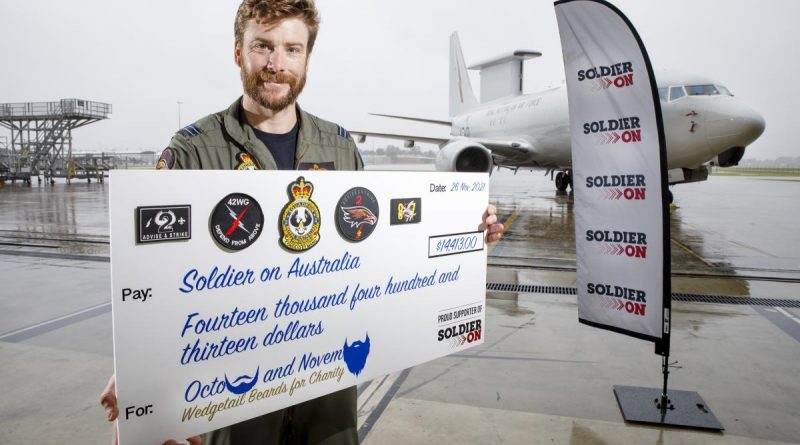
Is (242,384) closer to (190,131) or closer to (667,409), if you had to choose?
(190,131)

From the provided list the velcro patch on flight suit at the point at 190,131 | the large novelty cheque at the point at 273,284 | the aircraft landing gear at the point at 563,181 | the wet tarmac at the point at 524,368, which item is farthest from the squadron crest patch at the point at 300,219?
the aircraft landing gear at the point at 563,181

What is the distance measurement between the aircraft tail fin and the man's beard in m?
22.8

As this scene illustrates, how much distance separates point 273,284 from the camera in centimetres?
155

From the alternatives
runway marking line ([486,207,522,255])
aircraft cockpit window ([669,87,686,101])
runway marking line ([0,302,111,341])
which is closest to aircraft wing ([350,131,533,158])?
runway marking line ([486,207,522,255])

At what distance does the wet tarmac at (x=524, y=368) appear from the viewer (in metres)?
2.72

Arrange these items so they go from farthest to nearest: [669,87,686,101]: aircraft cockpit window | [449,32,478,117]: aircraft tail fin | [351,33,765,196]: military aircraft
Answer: [449,32,478,117]: aircraft tail fin, [669,87,686,101]: aircraft cockpit window, [351,33,765,196]: military aircraft

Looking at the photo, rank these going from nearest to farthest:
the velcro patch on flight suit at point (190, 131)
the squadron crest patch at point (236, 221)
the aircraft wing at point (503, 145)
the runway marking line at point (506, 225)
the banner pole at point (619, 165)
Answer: the squadron crest patch at point (236, 221) → the velcro patch on flight suit at point (190, 131) → the banner pole at point (619, 165) → the runway marking line at point (506, 225) → the aircraft wing at point (503, 145)

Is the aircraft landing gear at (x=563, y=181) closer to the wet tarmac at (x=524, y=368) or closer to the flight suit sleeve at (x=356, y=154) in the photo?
the wet tarmac at (x=524, y=368)

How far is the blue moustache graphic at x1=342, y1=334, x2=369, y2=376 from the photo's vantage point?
173cm

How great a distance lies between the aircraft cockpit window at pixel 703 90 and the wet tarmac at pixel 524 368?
4.72 metres

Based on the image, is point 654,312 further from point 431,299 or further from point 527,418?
point 431,299

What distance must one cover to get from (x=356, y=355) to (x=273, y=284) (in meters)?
0.44

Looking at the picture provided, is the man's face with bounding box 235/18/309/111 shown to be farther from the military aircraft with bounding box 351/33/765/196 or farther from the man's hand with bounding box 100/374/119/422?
the military aircraft with bounding box 351/33/765/196

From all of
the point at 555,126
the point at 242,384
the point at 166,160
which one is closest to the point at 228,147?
the point at 166,160
